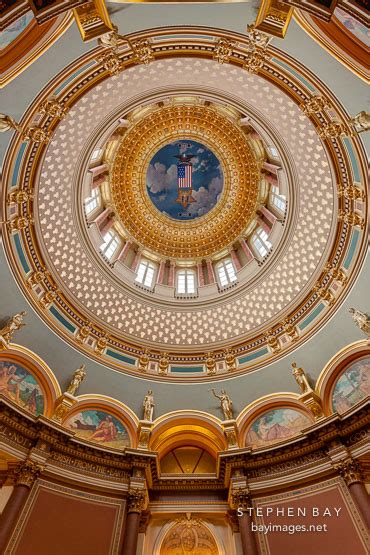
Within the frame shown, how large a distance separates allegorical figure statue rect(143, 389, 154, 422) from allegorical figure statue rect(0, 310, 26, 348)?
7418 mm

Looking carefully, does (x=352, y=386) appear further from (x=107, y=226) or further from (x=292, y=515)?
(x=107, y=226)

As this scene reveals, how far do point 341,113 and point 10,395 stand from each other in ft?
60.7

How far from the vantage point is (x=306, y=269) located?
21000 millimetres

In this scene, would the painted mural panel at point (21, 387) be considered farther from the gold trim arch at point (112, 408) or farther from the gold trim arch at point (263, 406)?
the gold trim arch at point (263, 406)

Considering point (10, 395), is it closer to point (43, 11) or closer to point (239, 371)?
point (239, 371)

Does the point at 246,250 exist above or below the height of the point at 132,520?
above

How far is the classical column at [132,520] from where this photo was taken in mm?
13867

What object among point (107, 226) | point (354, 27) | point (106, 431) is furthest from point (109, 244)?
point (354, 27)

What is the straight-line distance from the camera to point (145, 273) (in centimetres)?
2694

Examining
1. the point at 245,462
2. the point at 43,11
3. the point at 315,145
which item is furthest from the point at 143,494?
the point at 315,145

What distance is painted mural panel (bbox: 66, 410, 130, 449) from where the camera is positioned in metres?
17.8

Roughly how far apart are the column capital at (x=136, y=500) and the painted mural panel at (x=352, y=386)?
949 centimetres

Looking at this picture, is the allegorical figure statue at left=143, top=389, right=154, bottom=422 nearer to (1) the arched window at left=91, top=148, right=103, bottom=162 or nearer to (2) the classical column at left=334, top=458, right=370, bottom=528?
(2) the classical column at left=334, top=458, right=370, bottom=528

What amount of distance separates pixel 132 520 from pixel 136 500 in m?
0.75
